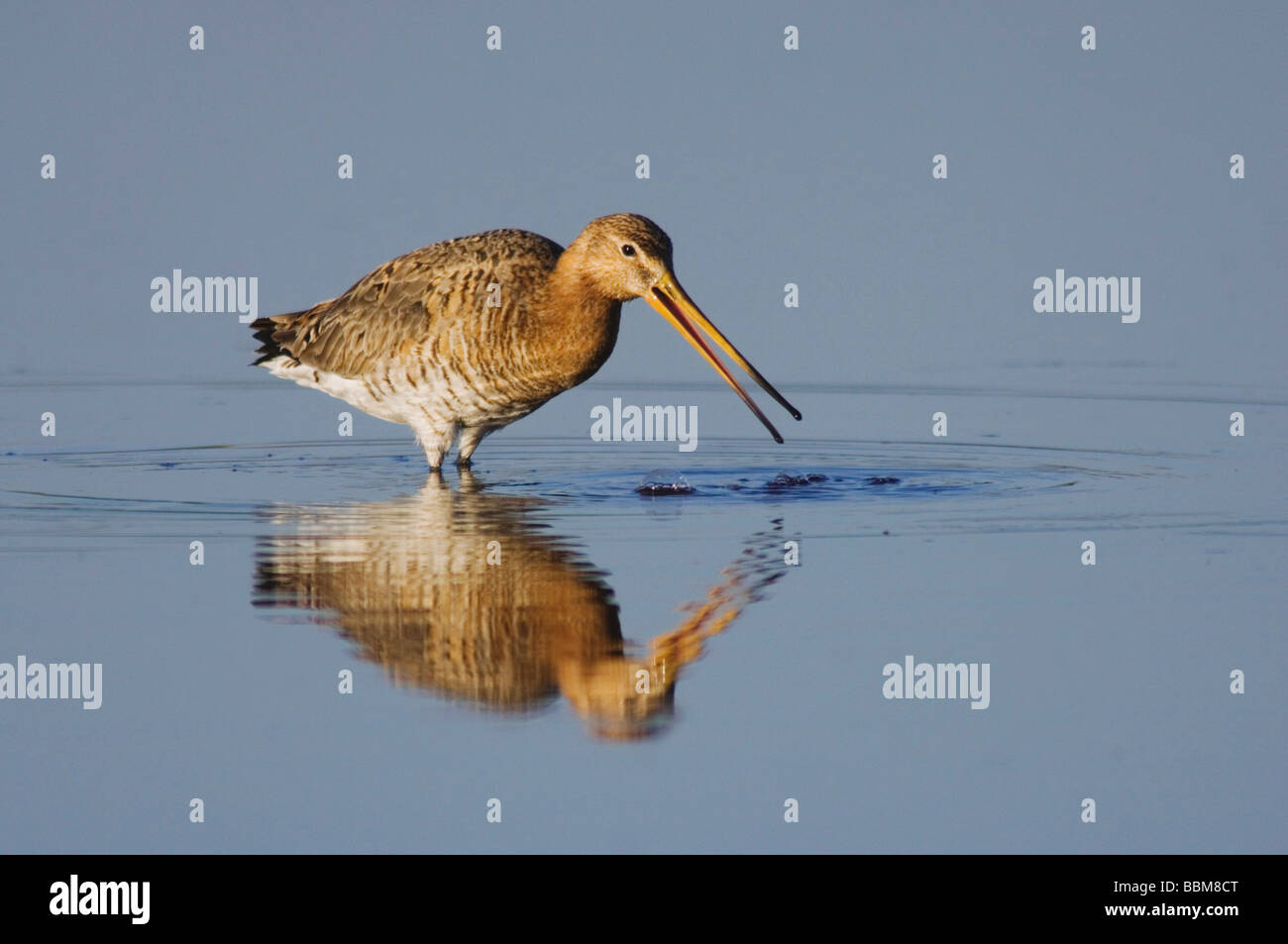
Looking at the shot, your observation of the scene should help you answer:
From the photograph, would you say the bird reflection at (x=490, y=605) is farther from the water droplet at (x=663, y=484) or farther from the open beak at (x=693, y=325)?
the open beak at (x=693, y=325)

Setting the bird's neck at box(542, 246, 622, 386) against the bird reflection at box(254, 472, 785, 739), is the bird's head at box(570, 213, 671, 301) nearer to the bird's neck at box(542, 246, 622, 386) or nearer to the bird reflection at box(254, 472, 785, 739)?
the bird's neck at box(542, 246, 622, 386)

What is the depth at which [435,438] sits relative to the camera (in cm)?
1296

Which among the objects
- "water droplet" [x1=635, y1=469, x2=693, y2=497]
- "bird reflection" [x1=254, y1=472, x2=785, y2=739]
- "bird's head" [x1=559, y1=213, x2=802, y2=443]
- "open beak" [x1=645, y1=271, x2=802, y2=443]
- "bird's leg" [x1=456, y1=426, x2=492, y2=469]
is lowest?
"bird reflection" [x1=254, y1=472, x2=785, y2=739]

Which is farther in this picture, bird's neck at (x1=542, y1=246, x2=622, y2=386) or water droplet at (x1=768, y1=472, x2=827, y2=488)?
bird's neck at (x1=542, y1=246, x2=622, y2=386)

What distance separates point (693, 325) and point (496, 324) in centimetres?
116

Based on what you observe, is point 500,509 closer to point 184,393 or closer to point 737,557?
point 737,557

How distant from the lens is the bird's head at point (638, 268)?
12039 millimetres

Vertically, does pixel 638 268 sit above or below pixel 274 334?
above

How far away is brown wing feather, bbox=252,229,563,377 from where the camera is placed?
41.3 ft

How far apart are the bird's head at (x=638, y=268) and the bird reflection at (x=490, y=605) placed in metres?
1.63

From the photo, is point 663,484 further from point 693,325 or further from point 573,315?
point 573,315

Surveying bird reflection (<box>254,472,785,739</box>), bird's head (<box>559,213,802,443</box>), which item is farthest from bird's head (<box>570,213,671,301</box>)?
bird reflection (<box>254,472,785,739</box>)

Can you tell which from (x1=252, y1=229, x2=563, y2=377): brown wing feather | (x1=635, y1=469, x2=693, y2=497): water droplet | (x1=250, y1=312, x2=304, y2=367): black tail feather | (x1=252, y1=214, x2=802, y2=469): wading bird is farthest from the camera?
(x1=250, y1=312, x2=304, y2=367): black tail feather

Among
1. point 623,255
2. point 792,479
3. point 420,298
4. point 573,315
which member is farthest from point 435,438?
point 792,479
